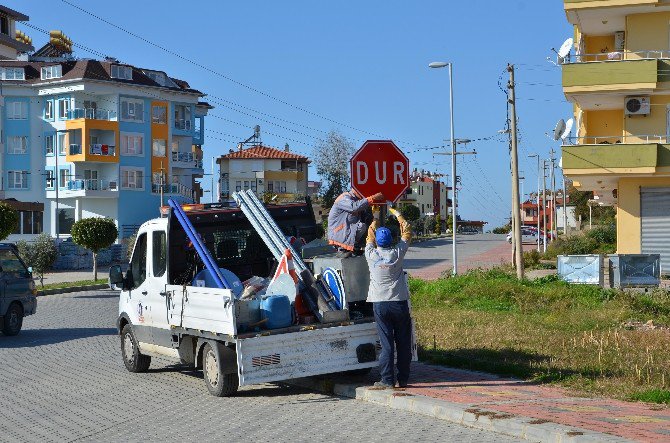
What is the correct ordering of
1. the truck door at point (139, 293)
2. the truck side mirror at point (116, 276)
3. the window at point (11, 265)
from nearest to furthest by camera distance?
the truck door at point (139, 293) < the truck side mirror at point (116, 276) < the window at point (11, 265)

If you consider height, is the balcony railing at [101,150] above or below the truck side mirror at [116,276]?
above

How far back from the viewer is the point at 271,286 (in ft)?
41.5

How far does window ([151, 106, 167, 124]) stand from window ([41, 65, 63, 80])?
26.5ft

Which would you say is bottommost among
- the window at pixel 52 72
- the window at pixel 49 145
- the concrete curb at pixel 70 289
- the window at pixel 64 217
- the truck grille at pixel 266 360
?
the concrete curb at pixel 70 289

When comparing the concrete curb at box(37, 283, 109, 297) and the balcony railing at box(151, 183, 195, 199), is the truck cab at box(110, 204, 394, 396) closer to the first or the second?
the concrete curb at box(37, 283, 109, 297)

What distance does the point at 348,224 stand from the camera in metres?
13.1

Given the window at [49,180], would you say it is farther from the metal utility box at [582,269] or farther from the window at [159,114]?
the metal utility box at [582,269]

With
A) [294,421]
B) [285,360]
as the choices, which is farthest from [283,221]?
[294,421]

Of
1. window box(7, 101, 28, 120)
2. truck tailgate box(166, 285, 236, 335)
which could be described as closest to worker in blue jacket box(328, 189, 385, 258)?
truck tailgate box(166, 285, 236, 335)

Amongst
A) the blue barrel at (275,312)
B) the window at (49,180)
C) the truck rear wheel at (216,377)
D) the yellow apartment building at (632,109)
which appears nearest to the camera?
the blue barrel at (275,312)

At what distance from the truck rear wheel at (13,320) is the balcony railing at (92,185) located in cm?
5825

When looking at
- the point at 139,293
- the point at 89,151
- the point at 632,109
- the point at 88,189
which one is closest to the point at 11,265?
the point at 139,293

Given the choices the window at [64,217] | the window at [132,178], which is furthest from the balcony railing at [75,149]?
the window at [64,217]

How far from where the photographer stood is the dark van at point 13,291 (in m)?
21.7
